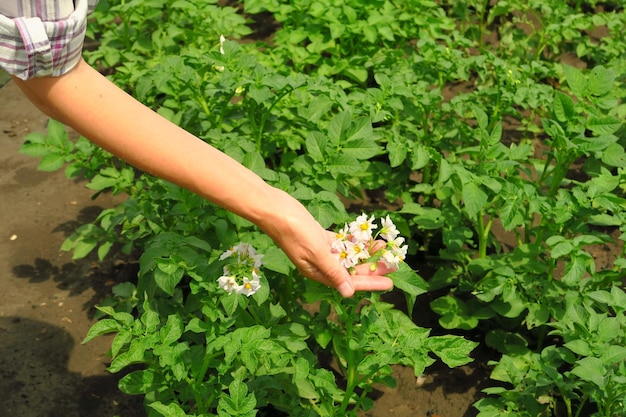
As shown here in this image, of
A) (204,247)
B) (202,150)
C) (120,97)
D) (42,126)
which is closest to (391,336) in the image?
(204,247)

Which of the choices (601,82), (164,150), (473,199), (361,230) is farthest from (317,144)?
(601,82)

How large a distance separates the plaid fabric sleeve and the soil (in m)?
1.78

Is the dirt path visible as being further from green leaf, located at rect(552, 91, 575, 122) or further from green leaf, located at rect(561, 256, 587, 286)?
green leaf, located at rect(552, 91, 575, 122)

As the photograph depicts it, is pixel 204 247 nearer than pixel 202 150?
No

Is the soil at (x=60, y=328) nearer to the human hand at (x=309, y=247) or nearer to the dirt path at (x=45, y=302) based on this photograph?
the dirt path at (x=45, y=302)

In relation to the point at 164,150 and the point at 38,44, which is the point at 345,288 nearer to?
the point at 164,150

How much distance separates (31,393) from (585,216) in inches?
90.6

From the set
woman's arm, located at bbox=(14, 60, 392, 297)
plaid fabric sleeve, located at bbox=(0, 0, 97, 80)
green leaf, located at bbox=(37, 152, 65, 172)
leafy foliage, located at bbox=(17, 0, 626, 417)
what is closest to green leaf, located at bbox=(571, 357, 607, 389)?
leafy foliage, located at bbox=(17, 0, 626, 417)

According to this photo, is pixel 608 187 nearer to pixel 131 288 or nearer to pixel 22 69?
pixel 131 288

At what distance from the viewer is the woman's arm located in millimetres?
1781

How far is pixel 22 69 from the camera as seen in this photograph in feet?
5.54

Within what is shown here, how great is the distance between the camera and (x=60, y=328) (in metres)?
3.48

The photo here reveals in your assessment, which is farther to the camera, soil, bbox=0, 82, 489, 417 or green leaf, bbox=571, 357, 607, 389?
soil, bbox=0, 82, 489, 417

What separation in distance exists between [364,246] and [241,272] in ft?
1.21
